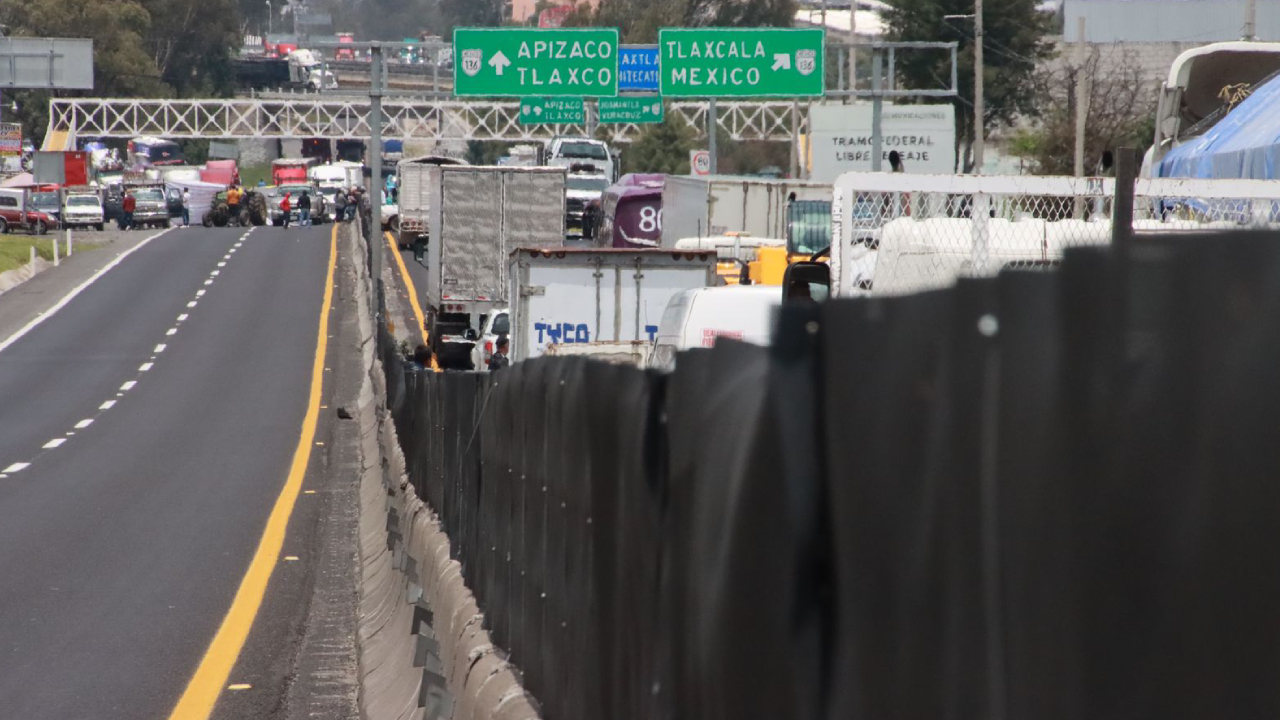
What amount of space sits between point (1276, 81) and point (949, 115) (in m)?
29.9

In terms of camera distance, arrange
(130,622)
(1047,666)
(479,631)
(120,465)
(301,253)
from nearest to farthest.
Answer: (1047,666) < (479,631) < (130,622) < (120,465) < (301,253)

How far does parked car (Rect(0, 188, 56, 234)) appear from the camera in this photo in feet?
236

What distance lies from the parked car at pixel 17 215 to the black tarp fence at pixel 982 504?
73458 millimetres

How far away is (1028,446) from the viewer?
187 cm

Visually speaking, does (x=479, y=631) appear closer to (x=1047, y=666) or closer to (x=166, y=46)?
(x=1047, y=666)

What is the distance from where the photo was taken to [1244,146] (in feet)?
45.3

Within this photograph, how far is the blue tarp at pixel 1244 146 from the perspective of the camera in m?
13.2

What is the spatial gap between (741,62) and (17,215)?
44352 mm

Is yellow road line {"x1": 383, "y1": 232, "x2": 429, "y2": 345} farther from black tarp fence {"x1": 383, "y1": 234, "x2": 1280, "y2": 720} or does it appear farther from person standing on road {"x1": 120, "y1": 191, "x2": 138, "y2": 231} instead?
black tarp fence {"x1": 383, "y1": 234, "x2": 1280, "y2": 720}

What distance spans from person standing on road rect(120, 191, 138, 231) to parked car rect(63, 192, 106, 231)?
7.64 feet

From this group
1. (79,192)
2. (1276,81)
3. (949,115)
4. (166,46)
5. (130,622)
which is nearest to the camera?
(130,622)

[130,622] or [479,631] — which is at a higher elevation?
[479,631]

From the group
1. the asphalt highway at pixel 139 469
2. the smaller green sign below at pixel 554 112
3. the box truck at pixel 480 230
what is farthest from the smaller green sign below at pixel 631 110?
the box truck at pixel 480 230

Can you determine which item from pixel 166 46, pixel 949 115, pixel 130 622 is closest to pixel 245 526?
pixel 130 622
